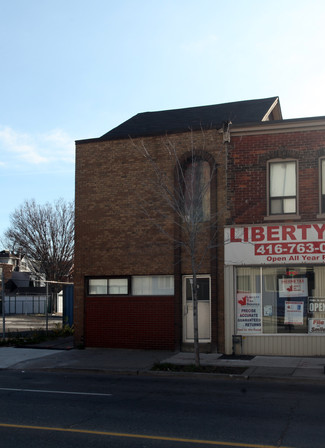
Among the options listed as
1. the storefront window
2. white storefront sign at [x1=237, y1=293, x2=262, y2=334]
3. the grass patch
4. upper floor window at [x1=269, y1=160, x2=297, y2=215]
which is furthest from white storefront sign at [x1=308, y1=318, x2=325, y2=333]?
upper floor window at [x1=269, y1=160, x2=297, y2=215]

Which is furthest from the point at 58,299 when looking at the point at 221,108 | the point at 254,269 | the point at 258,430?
the point at 258,430

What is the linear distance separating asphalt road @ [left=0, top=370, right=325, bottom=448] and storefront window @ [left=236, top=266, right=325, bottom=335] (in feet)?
13.8

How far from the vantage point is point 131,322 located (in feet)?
60.5

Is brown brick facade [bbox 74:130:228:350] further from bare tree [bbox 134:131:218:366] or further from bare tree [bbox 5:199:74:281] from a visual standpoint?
bare tree [bbox 5:199:74:281]

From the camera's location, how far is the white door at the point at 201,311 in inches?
698

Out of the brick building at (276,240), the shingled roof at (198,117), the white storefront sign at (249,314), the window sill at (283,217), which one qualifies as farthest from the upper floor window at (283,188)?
the shingled roof at (198,117)

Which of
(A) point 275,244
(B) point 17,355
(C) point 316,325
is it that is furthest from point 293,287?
(B) point 17,355

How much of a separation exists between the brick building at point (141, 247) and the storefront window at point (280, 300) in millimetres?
763

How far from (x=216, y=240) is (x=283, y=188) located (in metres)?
2.67

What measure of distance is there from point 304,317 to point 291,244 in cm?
222

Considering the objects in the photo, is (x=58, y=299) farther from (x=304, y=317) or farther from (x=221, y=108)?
(x=304, y=317)

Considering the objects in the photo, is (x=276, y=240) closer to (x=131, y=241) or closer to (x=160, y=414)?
(x=131, y=241)

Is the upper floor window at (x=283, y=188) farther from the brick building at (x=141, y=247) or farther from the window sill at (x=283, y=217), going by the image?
the brick building at (x=141, y=247)

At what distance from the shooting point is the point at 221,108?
22859 mm
